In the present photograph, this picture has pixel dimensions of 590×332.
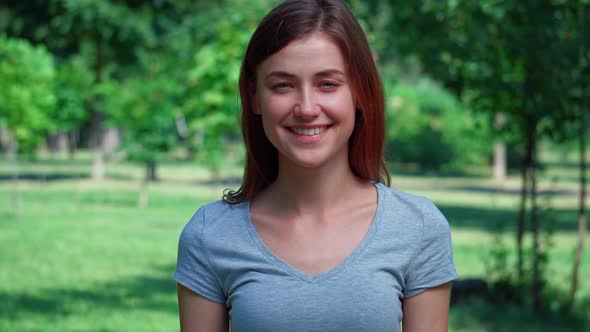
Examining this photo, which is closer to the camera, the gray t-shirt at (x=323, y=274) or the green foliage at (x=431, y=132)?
the gray t-shirt at (x=323, y=274)

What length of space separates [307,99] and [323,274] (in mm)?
386

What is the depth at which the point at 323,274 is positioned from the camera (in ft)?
6.08

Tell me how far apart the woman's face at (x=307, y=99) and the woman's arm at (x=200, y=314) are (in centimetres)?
39

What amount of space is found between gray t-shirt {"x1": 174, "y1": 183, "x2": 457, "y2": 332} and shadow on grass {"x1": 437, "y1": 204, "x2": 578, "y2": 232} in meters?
15.2

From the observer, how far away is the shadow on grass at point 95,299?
350 inches

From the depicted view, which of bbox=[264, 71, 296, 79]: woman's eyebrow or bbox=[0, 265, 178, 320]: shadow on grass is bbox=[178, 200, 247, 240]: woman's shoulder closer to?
bbox=[264, 71, 296, 79]: woman's eyebrow

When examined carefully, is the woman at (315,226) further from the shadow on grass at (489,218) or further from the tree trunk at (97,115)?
the tree trunk at (97,115)

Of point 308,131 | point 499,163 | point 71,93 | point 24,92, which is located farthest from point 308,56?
point 499,163

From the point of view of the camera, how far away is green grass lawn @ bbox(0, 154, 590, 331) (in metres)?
8.29

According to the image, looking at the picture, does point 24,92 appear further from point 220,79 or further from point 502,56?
point 502,56

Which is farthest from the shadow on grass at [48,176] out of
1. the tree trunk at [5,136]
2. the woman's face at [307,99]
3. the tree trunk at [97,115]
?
the woman's face at [307,99]

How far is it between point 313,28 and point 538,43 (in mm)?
5934

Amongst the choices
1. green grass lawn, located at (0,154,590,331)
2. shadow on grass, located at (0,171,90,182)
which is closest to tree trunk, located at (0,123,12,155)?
green grass lawn, located at (0,154,590,331)

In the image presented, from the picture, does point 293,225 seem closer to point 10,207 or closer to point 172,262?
point 172,262
